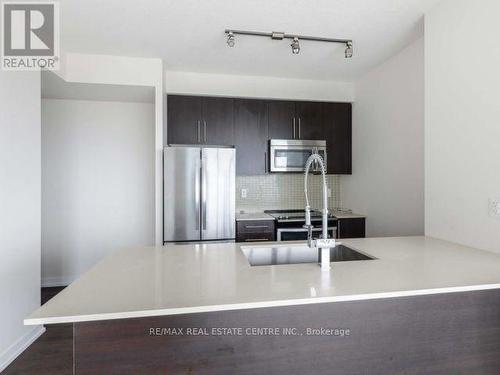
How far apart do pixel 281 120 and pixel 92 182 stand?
8.43ft

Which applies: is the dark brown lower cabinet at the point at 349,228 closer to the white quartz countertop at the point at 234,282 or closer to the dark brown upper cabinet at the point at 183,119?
the white quartz countertop at the point at 234,282

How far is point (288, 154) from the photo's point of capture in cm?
364

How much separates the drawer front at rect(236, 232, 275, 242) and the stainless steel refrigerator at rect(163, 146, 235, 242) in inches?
9.4

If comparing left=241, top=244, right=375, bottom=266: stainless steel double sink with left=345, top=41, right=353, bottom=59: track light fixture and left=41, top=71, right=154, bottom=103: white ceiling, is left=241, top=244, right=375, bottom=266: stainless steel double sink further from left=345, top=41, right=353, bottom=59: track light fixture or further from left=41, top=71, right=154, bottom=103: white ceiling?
left=41, top=71, right=154, bottom=103: white ceiling

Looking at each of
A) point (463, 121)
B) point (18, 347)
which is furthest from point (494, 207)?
point (18, 347)

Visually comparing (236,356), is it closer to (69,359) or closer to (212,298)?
(212,298)

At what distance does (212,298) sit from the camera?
111 cm

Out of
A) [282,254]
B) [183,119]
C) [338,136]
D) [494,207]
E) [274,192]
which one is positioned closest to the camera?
[494,207]

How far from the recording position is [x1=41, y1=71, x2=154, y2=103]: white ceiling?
9.90ft

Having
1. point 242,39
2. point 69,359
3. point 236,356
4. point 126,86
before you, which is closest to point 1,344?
point 69,359

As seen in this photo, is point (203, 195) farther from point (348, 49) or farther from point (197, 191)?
point (348, 49)

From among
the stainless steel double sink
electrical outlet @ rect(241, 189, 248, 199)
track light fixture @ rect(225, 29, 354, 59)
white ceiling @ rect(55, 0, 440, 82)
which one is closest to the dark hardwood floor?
the stainless steel double sink

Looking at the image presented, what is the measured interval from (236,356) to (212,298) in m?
0.27

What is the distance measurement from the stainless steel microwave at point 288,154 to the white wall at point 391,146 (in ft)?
2.14
